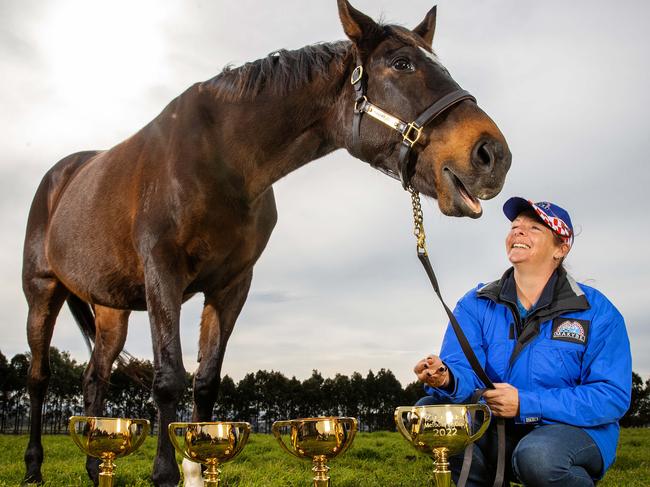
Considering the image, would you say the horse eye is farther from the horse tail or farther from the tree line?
the tree line

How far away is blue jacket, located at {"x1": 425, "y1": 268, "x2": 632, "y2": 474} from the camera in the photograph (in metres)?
2.94

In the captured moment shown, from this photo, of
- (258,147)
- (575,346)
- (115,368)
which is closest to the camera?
(575,346)

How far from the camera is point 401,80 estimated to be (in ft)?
11.7

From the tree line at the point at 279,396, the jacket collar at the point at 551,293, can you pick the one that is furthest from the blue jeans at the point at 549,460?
the tree line at the point at 279,396

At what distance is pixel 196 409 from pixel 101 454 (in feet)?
4.69

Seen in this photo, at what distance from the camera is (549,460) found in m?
2.77

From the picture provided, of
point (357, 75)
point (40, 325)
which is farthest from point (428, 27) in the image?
point (40, 325)

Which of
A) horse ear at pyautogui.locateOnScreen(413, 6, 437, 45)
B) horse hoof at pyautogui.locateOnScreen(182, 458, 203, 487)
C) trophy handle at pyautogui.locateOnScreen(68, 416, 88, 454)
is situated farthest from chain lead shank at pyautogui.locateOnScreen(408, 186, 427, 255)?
horse hoof at pyautogui.locateOnScreen(182, 458, 203, 487)

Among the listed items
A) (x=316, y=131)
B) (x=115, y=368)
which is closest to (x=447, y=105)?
(x=316, y=131)

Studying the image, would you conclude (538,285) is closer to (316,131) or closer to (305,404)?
(316,131)

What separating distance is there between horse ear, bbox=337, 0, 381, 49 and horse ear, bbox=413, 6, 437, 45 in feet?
2.13

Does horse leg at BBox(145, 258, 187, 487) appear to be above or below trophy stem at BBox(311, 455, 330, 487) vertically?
above

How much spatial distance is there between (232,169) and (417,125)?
4.66 ft

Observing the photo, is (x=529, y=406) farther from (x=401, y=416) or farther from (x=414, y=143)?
(x=414, y=143)
